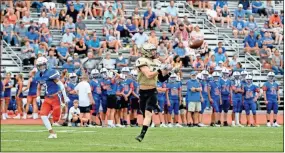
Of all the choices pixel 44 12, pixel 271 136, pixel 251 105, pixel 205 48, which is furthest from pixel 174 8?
pixel 271 136

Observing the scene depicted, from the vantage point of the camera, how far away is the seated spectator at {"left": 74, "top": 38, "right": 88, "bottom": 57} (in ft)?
88.8

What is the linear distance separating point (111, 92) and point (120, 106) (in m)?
0.53

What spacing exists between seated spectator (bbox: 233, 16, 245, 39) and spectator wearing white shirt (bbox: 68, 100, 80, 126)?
10.0 m

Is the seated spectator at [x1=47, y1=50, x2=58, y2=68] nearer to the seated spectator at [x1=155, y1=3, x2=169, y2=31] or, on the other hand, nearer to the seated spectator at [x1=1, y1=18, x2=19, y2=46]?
the seated spectator at [x1=1, y1=18, x2=19, y2=46]

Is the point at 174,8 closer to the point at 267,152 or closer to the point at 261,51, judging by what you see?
the point at 261,51

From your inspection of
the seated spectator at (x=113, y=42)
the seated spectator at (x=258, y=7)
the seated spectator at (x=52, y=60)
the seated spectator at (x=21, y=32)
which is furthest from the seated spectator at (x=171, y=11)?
the seated spectator at (x=52, y=60)

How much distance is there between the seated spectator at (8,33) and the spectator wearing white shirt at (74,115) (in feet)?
19.2

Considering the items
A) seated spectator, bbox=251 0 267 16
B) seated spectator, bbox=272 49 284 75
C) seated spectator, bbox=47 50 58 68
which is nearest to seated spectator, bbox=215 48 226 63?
seated spectator, bbox=272 49 284 75

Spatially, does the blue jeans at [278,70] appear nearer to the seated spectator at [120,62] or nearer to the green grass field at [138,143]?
the seated spectator at [120,62]

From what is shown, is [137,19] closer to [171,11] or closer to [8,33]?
[171,11]

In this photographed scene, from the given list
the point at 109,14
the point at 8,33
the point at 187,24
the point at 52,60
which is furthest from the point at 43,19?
the point at 187,24

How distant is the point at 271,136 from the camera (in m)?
16.8

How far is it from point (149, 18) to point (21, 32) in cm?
486

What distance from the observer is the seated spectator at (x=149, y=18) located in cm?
2966
